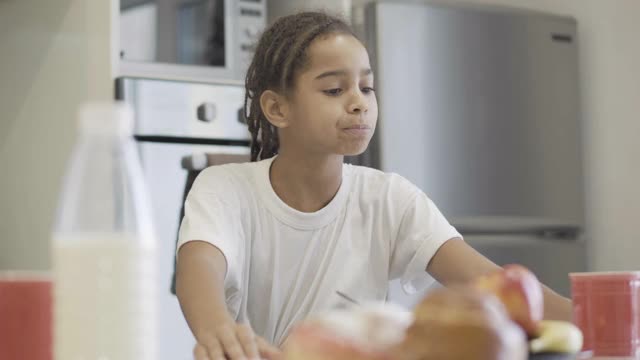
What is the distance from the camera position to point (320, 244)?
166 centimetres

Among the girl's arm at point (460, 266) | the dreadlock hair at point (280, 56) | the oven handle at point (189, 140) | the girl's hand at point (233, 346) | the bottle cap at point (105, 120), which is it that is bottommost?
the girl's hand at point (233, 346)

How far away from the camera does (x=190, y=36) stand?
2.94m

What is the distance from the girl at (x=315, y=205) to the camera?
1574 mm

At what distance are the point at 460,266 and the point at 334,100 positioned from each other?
283 mm

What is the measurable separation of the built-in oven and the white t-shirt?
936 mm

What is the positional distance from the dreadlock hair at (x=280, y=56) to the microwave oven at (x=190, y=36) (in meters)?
0.96

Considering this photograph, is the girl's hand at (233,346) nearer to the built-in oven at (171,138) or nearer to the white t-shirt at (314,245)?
the white t-shirt at (314,245)

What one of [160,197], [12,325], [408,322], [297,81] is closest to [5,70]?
[160,197]

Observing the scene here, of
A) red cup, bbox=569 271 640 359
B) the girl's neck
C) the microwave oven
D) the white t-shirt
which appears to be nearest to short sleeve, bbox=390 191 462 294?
the white t-shirt

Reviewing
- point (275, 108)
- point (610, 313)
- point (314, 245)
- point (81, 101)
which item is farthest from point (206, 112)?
point (610, 313)

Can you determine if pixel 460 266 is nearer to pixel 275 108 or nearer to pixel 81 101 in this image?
pixel 275 108

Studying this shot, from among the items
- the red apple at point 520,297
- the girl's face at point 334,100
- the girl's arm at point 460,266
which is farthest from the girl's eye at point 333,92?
the red apple at point 520,297

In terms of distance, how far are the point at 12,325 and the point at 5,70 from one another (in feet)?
6.64

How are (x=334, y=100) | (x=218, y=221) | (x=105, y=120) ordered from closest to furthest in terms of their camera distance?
1. (x=105, y=120)
2. (x=218, y=221)
3. (x=334, y=100)
